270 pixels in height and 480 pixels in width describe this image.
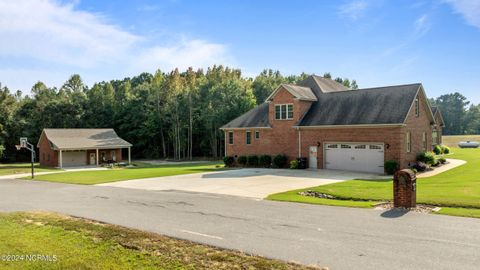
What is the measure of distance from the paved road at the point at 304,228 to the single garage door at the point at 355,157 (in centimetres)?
1411

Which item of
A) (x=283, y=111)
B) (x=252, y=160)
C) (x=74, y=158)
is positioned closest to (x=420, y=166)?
(x=283, y=111)

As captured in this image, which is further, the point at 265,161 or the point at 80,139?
the point at 80,139

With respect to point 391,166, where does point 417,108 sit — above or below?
above

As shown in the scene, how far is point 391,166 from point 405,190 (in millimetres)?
13024

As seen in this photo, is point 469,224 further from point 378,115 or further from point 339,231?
point 378,115

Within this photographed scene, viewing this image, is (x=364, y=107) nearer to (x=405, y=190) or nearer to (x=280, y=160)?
(x=280, y=160)

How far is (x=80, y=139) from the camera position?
4819 centimetres

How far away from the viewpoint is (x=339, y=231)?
9359 mm

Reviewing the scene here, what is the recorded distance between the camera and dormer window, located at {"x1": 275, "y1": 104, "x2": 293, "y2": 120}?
31439mm

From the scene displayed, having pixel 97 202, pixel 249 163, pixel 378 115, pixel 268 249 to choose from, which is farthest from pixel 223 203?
pixel 249 163

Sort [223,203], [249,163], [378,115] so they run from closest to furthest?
[223,203], [378,115], [249,163]

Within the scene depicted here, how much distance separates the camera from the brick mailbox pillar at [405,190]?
1223 centimetres

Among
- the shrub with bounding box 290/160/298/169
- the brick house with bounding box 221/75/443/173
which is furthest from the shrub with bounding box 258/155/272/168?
the shrub with bounding box 290/160/298/169

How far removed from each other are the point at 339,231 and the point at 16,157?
61055 millimetres
